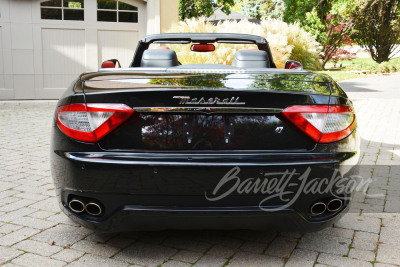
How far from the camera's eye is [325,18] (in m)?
26.4

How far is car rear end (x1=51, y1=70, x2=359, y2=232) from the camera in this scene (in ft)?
8.95

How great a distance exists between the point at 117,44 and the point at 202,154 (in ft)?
34.6

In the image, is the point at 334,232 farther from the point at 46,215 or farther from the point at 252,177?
the point at 46,215

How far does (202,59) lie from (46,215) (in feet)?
29.1

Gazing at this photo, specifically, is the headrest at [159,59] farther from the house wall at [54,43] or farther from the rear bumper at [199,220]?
the house wall at [54,43]

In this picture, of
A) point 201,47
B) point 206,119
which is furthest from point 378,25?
point 206,119

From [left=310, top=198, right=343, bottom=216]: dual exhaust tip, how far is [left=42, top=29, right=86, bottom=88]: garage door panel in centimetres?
1059

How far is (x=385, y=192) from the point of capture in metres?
4.70

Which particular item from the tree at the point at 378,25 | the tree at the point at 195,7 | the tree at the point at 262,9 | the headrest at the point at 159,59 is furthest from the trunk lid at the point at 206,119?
the tree at the point at 262,9

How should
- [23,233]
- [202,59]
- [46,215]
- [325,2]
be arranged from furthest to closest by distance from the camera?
1. [325,2]
2. [202,59]
3. [46,215]
4. [23,233]

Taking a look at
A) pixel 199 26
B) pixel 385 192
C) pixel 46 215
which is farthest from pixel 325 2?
pixel 46 215

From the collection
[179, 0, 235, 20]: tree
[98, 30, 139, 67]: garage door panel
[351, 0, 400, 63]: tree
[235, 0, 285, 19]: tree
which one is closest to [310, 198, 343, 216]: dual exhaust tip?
[98, 30, 139, 67]: garage door panel

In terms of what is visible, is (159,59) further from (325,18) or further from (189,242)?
(325,18)

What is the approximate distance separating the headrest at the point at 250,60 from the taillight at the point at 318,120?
5.33 ft
